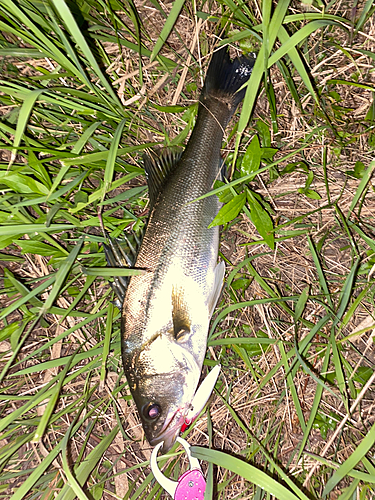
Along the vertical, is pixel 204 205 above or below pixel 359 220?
below

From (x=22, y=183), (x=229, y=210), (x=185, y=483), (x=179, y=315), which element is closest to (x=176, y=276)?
(x=179, y=315)

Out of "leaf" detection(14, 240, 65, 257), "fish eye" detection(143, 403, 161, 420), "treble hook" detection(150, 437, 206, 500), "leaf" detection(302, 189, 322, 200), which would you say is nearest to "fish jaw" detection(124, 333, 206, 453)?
"fish eye" detection(143, 403, 161, 420)

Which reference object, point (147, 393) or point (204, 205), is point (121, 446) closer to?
point (147, 393)

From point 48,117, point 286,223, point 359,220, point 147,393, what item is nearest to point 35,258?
point 48,117

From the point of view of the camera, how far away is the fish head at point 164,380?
200 cm

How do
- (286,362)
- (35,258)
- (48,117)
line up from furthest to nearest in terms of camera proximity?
(35,258)
(48,117)
(286,362)

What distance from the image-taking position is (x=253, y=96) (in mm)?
1790

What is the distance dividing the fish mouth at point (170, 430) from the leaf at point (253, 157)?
144 cm

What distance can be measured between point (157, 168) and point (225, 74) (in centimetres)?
70

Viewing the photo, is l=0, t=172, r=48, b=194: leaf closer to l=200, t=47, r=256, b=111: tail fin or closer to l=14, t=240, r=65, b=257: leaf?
l=14, t=240, r=65, b=257: leaf

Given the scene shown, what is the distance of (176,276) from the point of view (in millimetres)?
1993

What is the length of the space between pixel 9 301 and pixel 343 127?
2.55 m

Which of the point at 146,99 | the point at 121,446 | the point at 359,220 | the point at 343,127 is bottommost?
the point at 121,446

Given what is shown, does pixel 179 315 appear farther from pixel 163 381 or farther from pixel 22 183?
pixel 22 183
